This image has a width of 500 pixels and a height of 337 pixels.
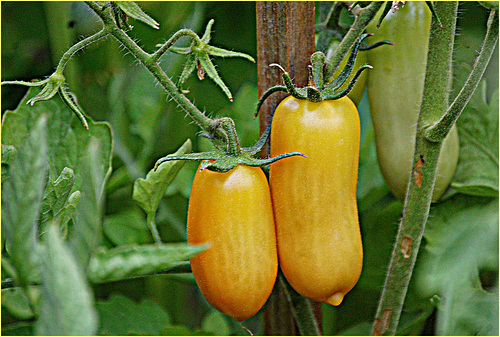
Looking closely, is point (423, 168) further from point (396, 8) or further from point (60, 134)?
point (60, 134)

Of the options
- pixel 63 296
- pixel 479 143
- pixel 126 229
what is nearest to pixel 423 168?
pixel 479 143

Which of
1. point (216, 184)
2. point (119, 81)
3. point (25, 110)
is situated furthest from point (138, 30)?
point (216, 184)

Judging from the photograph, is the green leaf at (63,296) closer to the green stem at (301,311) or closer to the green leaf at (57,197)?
the green leaf at (57,197)

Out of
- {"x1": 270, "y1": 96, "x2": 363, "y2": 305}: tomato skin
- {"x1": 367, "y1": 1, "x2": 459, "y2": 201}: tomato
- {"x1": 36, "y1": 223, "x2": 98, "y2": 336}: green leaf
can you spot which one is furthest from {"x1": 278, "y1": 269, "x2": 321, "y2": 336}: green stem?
{"x1": 36, "y1": 223, "x2": 98, "y2": 336}: green leaf

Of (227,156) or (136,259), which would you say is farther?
(227,156)

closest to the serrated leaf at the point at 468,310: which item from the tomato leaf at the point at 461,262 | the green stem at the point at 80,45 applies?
the tomato leaf at the point at 461,262

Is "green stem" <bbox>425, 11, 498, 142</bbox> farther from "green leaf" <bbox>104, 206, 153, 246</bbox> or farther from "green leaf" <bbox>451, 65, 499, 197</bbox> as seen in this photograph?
"green leaf" <bbox>104, 206, 153, 246</bbox>

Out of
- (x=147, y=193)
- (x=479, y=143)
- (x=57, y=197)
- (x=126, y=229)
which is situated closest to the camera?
(x=57, y=197)

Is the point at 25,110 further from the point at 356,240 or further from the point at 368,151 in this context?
the point at 368,151
